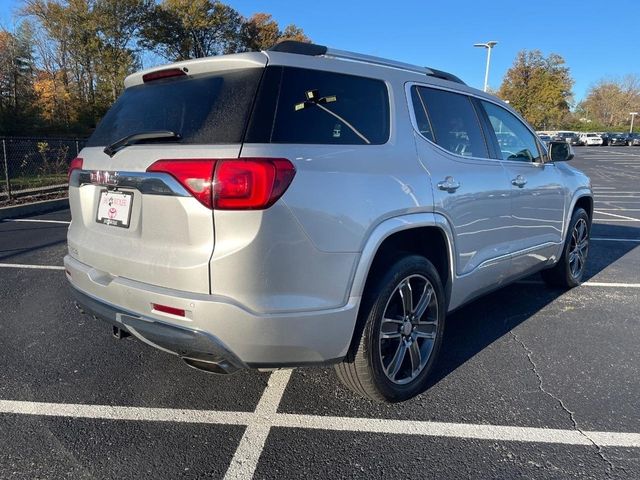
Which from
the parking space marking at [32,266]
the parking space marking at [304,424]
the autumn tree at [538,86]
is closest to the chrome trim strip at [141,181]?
the parking space marking at [304,424]

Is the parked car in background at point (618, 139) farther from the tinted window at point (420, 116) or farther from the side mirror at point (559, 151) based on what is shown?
the tinted window at point (420, 116)

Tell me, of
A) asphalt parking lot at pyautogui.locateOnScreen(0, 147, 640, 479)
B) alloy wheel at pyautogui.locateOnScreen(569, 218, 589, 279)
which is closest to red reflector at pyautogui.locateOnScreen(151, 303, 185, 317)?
asphalt parking lot at pyautogui.locateOnScreen(0, 147, 640, 479)

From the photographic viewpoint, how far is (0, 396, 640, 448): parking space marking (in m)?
2.54

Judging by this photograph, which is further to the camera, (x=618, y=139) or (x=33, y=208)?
(x=618, y=139)

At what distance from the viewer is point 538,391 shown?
3033 millimetres

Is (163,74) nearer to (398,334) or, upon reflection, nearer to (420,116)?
(420,116)

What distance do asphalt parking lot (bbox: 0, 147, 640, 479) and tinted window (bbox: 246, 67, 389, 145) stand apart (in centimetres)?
153

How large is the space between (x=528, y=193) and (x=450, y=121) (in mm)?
1142

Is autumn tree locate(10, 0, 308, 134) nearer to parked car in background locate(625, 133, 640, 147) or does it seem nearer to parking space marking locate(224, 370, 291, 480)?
parking space marking locate(224, 370, 291, 480)

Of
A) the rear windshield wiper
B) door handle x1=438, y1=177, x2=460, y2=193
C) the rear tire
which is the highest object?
the rear windshield wiper

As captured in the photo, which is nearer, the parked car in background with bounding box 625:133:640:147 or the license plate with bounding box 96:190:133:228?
the license plate with bounding box 96:190:133:228

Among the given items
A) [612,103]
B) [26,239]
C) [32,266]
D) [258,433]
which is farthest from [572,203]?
[612,103]

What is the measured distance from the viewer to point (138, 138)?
2.46 meters

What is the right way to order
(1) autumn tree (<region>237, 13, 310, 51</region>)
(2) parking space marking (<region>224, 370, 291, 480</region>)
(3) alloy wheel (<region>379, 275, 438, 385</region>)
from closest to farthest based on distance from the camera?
(2) parking space marking (<region>224, 370, 291, 480</region>), (3) alloy wheel (<region>379, 275, 438, 385</region>), (1) autumn tree (<region>237, 13, 310, 51</region>)
